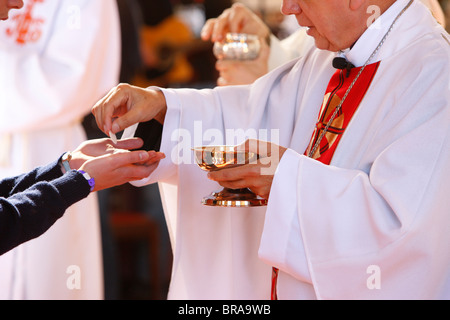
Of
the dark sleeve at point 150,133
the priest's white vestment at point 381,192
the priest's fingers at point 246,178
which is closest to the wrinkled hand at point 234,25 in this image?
the dark sleeve at point 150,133

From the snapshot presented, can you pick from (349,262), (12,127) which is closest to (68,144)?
(12,127)

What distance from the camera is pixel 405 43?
240cm

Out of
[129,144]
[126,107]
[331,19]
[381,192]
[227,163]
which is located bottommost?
[381,192]

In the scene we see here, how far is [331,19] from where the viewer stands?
242cm

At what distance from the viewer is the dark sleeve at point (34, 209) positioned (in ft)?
6.82

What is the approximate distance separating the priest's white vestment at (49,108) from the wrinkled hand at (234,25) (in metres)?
0.75

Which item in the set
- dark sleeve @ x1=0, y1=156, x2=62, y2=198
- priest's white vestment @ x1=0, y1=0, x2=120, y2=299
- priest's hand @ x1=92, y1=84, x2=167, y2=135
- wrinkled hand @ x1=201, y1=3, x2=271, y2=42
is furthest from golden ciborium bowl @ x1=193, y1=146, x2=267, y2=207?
priest's white vestment @ x1=0, y1=0, x2=120, y2=299

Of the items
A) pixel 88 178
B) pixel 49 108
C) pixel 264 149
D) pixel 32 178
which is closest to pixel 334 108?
pixel 264 149

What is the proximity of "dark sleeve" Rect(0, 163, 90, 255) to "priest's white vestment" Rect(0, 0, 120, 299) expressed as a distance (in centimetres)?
154

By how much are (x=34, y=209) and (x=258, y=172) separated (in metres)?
0.64

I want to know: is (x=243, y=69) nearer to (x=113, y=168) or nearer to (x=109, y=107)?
(x=109, y=107)

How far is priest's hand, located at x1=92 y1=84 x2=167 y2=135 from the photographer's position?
246 centimetres

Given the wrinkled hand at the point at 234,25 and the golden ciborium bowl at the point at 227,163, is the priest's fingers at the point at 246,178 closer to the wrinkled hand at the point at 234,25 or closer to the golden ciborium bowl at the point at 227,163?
the golden ciborium bowl at the point at 227,163

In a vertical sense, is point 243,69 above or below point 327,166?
above
